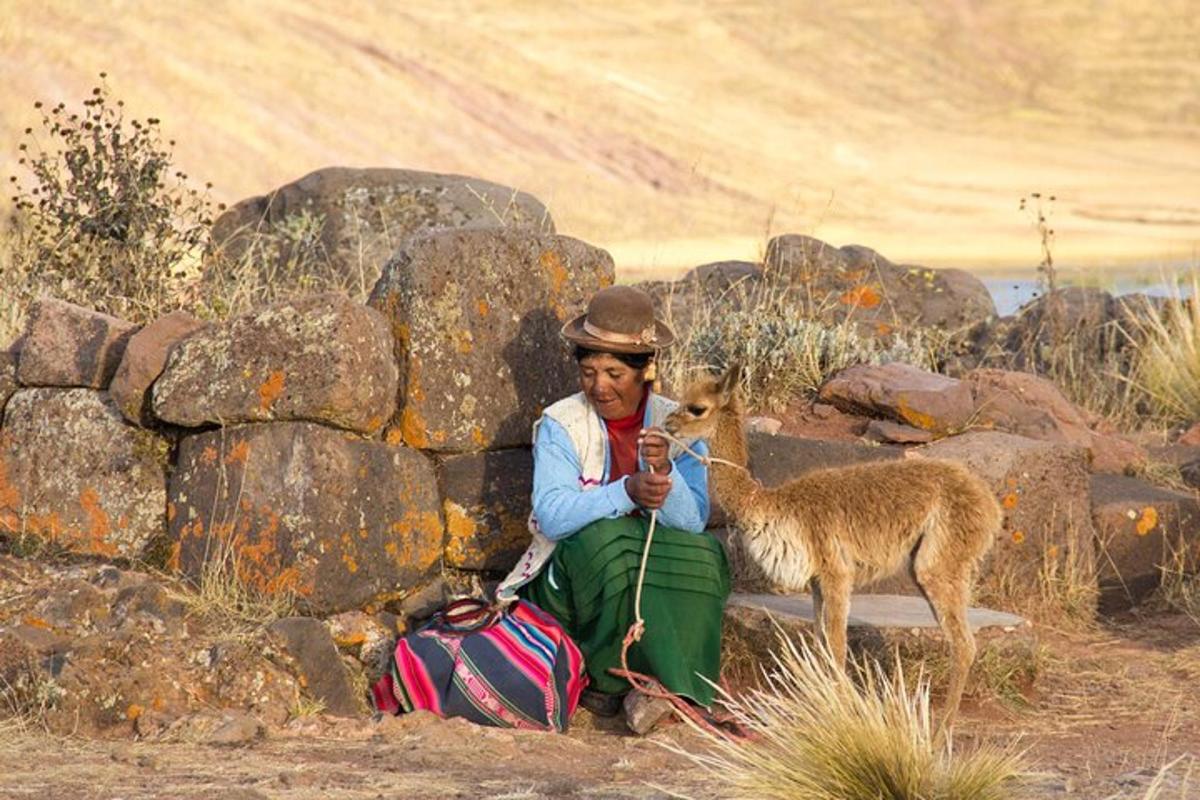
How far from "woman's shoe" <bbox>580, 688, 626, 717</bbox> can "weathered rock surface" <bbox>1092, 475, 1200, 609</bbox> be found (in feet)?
9.97

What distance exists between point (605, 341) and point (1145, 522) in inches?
140

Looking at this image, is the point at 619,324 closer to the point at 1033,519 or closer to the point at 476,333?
the point at 476,333

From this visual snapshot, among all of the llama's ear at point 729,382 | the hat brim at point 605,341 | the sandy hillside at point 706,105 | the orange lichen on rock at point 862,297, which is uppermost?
the sandy hillside at point 706,105

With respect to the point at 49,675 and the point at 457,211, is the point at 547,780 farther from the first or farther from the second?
the point at 457,211

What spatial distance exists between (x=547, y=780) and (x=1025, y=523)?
3.54 metres

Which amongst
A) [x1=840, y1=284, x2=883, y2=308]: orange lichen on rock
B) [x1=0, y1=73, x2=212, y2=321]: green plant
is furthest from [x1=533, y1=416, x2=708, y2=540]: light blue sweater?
[x1=840, y1=284, x2=883, y2=308]: orange lichen on rock

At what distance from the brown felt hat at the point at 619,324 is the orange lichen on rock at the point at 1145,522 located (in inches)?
130

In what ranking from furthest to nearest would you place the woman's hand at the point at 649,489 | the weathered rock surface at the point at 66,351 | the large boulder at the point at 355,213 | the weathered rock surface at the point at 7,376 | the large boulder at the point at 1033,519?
the large boulder at the point at 355,213 < the large boulder at the point at 1033,519 < the weathered rock surface at the point at 7,376 < the weathered rock surface at the point at 66,351 < the woman's hand at the point at 649,489

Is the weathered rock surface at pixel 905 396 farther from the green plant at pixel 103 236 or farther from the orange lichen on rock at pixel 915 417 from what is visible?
the green plant at pixel 103 236

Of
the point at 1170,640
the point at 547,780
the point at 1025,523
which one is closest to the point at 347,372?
the point at 547,780

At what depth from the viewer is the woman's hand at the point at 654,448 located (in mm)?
6789

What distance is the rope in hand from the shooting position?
684 cm

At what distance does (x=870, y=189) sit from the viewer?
161ft

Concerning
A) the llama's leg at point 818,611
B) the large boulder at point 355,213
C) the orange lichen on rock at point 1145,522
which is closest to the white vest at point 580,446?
the llama's leg at point 818,611
